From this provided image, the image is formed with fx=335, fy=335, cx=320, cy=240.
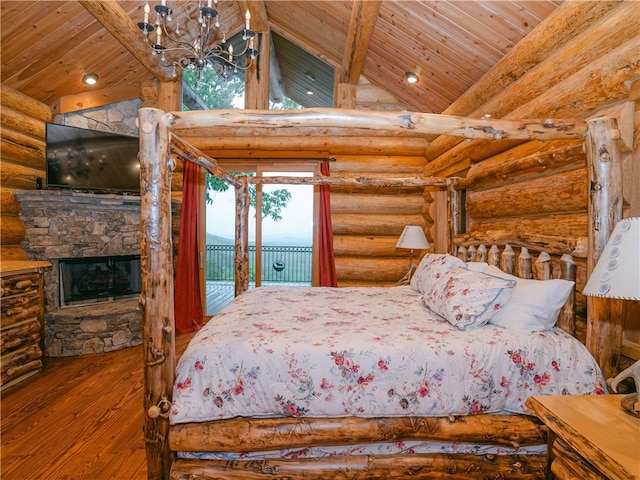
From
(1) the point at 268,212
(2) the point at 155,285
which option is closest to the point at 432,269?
(2) the point at 155,285

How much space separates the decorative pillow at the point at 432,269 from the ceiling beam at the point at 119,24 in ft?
12.1

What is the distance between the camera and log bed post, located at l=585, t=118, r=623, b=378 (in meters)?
1.79

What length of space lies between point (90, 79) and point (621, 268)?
542cm

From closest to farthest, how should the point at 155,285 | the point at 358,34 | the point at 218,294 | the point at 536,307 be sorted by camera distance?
the point at 155,285 → the point at 536,307 → the point at 358,34 → the point at 218,294

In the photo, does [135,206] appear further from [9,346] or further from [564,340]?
[564,340]

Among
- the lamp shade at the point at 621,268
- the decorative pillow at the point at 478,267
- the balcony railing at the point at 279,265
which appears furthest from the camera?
the balcony railing at the point at 279,265

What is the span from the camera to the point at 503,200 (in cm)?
302

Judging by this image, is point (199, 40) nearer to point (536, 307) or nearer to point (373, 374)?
point (373, 374)

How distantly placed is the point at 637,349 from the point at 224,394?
216 centimetres

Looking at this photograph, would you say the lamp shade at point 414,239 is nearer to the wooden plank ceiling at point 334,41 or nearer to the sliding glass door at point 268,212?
the sliding glass door at point 268,212

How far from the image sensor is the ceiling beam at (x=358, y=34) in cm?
304

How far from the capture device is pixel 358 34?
352 cm

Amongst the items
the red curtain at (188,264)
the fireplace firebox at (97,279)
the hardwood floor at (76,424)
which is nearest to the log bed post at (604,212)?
the hardwood floor at (76,424)

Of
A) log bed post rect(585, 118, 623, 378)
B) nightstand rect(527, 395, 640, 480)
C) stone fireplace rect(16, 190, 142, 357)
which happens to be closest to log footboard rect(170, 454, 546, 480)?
nightstand rect(527, 395, 640, 480)
